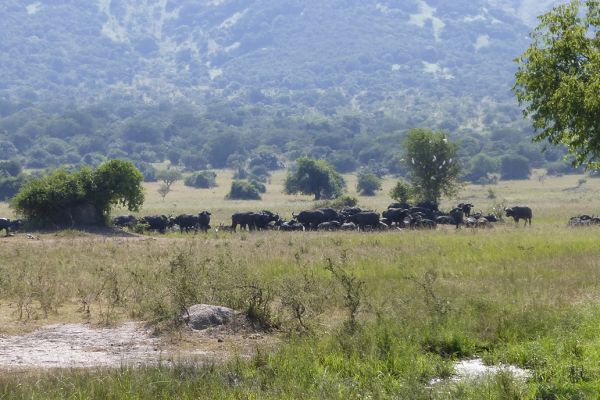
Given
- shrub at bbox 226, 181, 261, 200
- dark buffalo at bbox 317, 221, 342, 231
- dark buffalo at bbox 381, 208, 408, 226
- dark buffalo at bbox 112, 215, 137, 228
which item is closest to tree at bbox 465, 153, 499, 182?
shrub at bbox 226, 181, 261, 200

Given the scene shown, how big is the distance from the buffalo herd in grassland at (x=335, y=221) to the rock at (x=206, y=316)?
2786 cm

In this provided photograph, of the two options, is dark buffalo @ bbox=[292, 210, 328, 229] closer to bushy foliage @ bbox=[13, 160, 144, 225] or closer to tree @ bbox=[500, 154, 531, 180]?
bushy foliage @ bbox=[13, 160, 144, 225]

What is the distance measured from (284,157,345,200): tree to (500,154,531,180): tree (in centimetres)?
5767

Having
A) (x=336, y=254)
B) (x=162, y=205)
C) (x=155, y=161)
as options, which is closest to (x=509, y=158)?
(x=162, y=205)

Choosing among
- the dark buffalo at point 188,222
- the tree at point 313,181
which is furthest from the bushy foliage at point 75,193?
the tree at point 313,181

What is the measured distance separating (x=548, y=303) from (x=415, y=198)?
1704 inches

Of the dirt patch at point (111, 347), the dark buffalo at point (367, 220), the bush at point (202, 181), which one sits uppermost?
the bush at point (202, 181)

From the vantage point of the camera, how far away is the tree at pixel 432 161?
2216 inches

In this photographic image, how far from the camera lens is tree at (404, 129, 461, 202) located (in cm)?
5628

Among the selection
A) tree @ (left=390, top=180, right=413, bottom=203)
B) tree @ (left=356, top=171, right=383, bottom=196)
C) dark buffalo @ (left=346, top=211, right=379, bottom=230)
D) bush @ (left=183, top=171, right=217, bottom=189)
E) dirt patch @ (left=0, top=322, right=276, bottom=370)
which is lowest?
dirt patch @ (left=0, top=322, right=276, bottom=370)

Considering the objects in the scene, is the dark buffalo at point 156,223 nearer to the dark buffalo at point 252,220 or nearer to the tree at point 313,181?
the dark buffalo at point 252,220

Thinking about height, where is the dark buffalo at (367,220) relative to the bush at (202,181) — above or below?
below

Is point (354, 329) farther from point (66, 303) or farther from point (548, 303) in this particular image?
point (66, 303)

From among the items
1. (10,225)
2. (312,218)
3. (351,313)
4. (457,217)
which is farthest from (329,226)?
(351,313)
